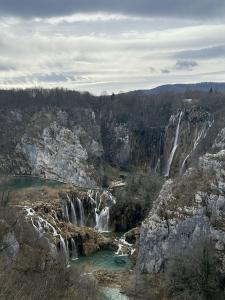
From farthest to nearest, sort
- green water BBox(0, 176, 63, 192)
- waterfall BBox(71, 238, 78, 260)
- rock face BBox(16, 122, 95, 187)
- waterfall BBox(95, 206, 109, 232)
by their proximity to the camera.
→ rock face BBox(16, 122, 95, 187) → green water BBox(0, 176, 63, 192) → waterfall BBox(95, 206, 109, 232) → waterfall BBox(71, 238, 78, 260)

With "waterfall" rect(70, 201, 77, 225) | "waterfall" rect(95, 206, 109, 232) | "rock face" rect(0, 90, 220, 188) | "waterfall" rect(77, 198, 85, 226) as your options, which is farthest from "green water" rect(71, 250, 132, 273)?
"rock face" rect(0, 90, 220, 188)

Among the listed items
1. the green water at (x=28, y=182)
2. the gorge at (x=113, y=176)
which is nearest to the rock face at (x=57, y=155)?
the gorge at (x=113, y=176)

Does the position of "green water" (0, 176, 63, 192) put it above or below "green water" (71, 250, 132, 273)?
below

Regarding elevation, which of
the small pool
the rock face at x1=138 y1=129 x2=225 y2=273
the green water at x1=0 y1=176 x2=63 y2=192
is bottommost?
the green water at x1=0 y1=176 x2=63 y2=192

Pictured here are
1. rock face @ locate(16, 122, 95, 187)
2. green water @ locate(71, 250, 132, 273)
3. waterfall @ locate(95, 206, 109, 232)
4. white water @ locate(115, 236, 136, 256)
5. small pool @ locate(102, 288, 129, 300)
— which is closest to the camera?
small pool @ locate(102, 288, 129, 300)

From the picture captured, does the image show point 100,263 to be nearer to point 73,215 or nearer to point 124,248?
point 124,248

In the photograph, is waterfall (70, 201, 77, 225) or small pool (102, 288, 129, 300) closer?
small pool (102, 288, 129, 300)

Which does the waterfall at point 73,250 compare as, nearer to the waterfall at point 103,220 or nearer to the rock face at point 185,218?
the rock face at point 185,218

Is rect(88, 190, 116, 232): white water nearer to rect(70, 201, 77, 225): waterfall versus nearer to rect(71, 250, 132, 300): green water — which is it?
rect(70, 201, 77, 225): waterfall
